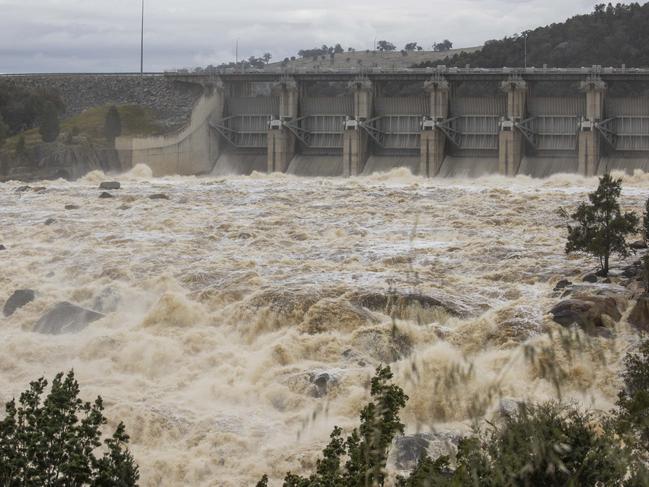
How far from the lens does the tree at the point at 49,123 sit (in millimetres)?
69812

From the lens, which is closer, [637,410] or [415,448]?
[637,410]

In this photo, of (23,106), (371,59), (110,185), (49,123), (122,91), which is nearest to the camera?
(110,185)

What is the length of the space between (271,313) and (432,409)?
28.1 ft

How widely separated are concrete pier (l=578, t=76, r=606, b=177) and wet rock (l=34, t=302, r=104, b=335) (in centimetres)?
3367

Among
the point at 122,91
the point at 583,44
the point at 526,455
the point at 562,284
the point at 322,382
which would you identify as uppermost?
the point at 583,44

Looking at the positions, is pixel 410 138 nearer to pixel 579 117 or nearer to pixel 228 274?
pixel 579 117

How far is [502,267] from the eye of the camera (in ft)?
115

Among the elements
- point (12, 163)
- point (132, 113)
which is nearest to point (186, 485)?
point (12, 163)

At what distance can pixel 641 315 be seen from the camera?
28.5 meters

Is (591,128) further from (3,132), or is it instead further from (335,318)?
(3,132)

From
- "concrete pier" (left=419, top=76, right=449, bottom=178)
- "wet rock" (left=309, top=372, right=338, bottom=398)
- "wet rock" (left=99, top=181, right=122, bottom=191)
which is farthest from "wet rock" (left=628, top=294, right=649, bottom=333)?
"wet rock" (left=99, top=181, right=122, bottom=191)

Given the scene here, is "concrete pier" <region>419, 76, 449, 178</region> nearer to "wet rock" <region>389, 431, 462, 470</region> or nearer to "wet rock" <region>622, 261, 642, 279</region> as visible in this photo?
"wet rock" <region>622, 261, 642, 279</region>

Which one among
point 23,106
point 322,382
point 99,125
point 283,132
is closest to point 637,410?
point 322,382

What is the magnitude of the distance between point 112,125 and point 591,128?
28.2 metres
